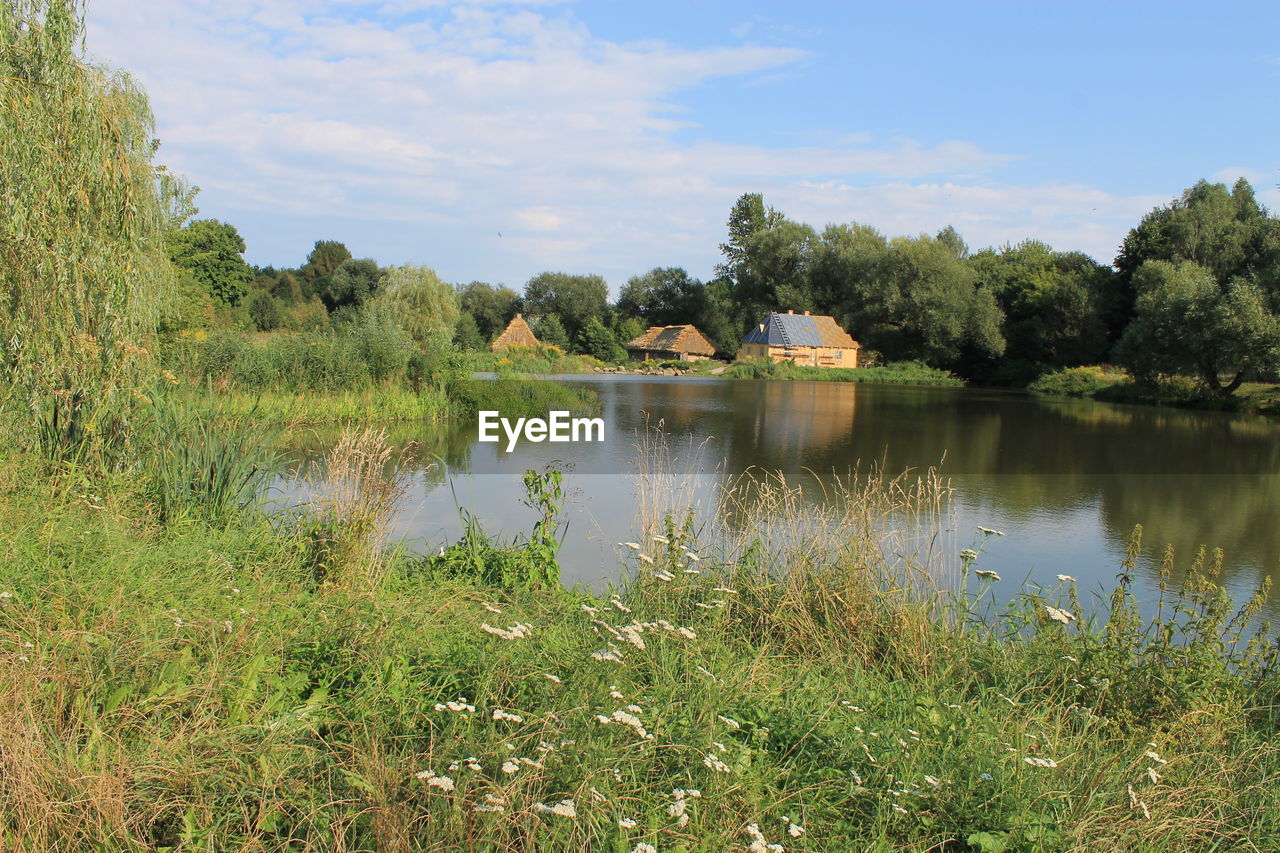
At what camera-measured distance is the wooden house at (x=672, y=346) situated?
188 ft

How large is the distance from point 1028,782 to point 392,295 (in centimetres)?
2865

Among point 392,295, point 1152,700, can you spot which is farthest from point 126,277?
point 392,295

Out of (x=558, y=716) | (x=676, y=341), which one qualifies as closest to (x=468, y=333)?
(x=676, y=341)

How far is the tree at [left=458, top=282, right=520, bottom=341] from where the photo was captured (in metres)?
67.1

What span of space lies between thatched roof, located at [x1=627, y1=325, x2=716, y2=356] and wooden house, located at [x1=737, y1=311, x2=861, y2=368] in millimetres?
5665

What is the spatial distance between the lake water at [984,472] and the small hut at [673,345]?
30334 millimetres

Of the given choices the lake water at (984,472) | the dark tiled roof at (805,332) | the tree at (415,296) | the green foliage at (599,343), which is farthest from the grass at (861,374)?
the tree at (415,296)

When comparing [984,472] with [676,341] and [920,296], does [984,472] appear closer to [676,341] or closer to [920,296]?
[920,296]

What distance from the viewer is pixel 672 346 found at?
2255 inches

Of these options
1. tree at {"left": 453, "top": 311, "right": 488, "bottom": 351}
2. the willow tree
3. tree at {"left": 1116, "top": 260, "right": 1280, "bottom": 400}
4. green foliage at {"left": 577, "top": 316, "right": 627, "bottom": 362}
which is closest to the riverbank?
the willow tree

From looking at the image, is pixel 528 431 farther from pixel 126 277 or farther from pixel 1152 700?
pixel 1152 700

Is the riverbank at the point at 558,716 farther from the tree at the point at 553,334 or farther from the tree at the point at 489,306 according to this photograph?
the tree at the point at 489,306

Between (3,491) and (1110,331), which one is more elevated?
(1110,331)

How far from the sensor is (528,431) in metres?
18.9
